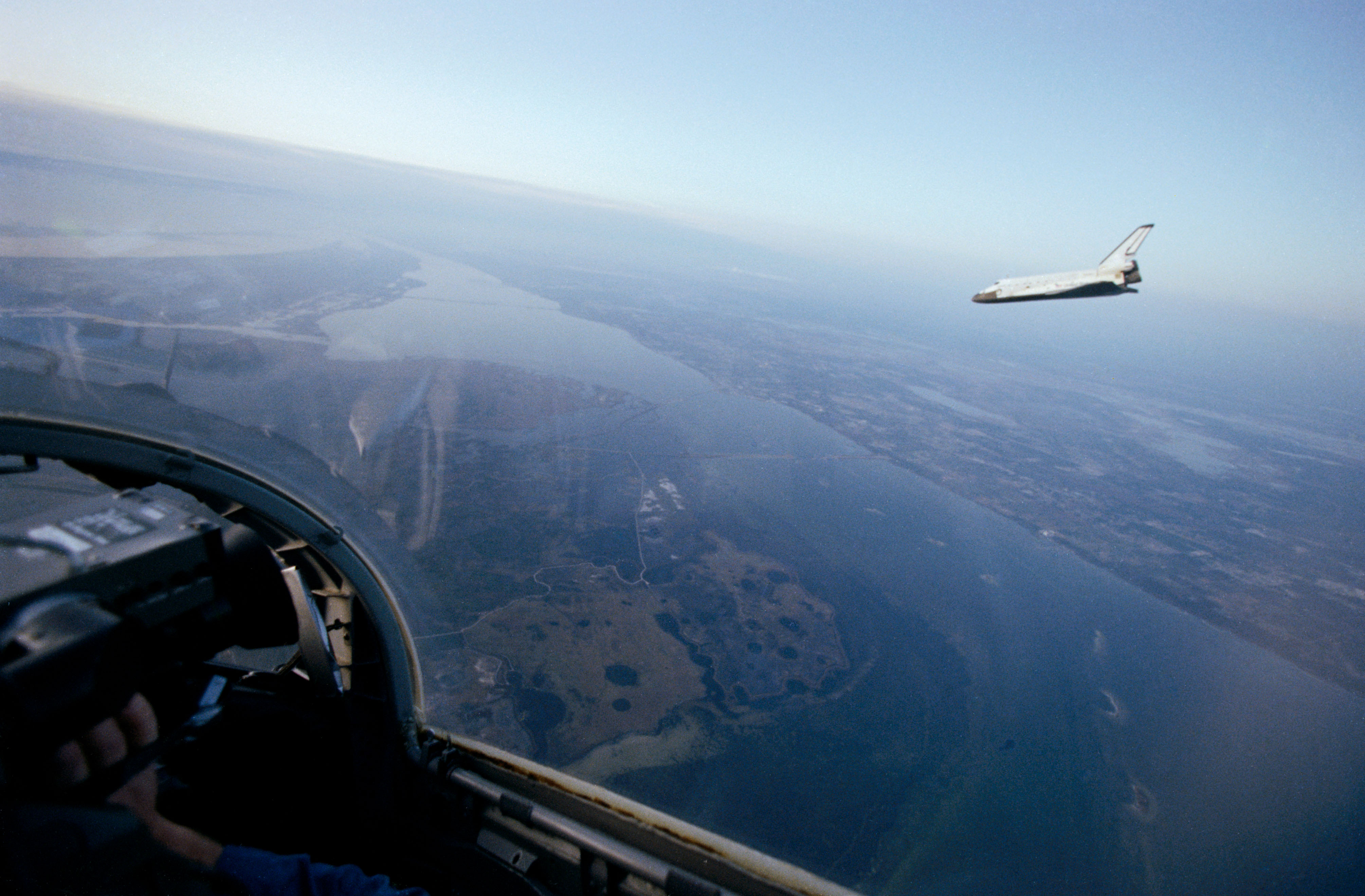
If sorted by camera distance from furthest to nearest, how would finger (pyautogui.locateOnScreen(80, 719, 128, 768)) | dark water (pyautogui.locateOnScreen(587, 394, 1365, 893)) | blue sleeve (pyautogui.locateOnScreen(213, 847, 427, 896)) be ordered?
1. dark water (pyautogui.locateOnScreen(587, 394, 1365, 893))
2. blue sleeve (pyautogui.locateOnScreen(213, 847, 427, 896))
3. finger (pyautogui.locateOnScreen(80, 719, 128, 768))

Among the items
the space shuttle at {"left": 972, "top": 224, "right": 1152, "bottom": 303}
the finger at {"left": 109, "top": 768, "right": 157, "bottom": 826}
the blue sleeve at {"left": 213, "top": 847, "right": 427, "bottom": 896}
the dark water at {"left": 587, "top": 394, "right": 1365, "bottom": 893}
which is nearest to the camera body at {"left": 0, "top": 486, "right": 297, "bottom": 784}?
the finger at {"left": 109, "top": 768, "right": 157, "bottom": 826}

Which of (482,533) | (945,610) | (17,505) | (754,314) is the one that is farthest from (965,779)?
(754,314)

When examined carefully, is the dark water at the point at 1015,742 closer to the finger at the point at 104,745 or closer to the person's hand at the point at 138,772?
the person's hand at the point at 138,772

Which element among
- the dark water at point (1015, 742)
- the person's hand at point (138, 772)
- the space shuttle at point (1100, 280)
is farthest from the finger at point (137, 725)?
the dark water at point (1015, 742)

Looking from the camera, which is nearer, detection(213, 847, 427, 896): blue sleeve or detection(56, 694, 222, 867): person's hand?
detection(56, 694, 222, 867): person's hand

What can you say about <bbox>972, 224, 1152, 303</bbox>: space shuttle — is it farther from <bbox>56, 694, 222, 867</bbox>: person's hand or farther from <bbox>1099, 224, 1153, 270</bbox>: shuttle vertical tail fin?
<bbox>56, 694, 222, 867</bbox>: person's hand

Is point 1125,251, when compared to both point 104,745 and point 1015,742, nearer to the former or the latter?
point 104,745

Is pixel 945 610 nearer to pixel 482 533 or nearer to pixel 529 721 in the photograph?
pixel 529 721
